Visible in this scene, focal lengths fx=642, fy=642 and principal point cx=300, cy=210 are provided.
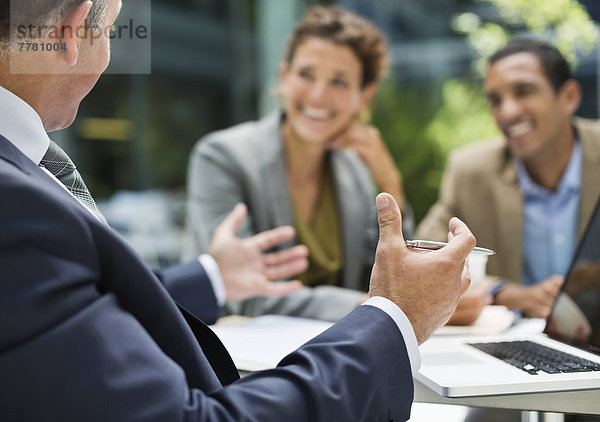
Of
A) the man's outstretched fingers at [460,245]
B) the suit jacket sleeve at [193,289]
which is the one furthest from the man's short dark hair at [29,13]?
the suit jacket sleeve at [193,289]

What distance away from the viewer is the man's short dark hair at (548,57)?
2383 millimetres

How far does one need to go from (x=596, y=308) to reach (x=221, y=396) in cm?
88

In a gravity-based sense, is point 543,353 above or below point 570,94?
below

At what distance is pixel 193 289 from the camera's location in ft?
5.29

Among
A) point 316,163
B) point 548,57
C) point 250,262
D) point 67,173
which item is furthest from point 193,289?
point 548,57

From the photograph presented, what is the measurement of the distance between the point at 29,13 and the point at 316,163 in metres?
1.76

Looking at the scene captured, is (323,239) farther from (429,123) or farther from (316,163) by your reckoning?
(429,123)

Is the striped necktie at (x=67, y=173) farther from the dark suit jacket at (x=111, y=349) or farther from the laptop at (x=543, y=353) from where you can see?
the laptop at (x=543, y=353)

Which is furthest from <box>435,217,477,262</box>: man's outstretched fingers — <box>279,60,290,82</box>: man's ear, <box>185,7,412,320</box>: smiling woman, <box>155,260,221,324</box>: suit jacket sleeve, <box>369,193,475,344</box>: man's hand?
<box>279,60,290,82</box>: man's ear

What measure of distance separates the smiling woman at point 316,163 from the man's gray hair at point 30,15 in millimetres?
1253

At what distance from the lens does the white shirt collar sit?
820 mm

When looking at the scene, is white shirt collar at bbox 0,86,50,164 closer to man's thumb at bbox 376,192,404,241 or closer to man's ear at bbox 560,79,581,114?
man's thumb at bbox 376,192,404,241

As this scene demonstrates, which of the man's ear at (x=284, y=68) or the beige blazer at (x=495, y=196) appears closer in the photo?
the beige blazer at (x=495, y=196)

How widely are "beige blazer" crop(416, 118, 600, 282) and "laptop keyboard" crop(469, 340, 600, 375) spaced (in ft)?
2.94
